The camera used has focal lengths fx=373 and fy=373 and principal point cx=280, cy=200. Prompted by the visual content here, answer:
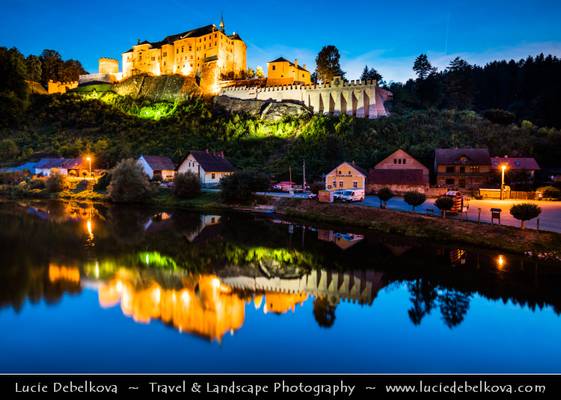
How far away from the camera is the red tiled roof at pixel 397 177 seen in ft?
133

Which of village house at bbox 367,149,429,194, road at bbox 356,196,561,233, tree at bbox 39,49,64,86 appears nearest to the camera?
road at bbox 356,196,561,233

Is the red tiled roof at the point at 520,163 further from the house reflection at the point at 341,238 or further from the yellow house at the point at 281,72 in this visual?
the yellow house at the point at 281,72

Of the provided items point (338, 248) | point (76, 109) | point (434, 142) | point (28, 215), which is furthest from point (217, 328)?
point (76, 109)

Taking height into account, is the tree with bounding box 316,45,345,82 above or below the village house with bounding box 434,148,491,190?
above

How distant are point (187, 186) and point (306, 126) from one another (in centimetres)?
2822

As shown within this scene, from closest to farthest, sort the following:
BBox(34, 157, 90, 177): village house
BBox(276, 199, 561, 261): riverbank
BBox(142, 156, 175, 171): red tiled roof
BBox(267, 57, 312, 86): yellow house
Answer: BBox(276, 199, 561, 261): riverbank → BBox(142, 156, 175, 171): red tiled roof → BBox(34, 157, 90, 177): village house → BBox(267, 57, 312, 86): yellow house

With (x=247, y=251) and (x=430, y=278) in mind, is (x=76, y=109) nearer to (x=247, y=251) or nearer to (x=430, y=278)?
(x=247, y=251)

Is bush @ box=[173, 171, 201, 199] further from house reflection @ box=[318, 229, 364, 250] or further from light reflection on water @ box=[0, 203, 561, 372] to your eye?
house reflection @ box=[318, 229, 364, 250]

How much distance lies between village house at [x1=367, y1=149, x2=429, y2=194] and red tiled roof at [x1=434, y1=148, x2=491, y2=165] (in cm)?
227

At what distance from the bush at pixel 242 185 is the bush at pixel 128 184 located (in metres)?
10.8

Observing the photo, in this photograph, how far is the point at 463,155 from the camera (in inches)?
1708

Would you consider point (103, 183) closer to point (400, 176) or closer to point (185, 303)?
point (400, 176)

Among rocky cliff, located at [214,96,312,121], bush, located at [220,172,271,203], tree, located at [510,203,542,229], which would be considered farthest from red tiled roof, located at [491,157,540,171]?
rocky cliff, located at [214,96,312,121]

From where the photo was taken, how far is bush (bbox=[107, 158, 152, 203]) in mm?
43750
